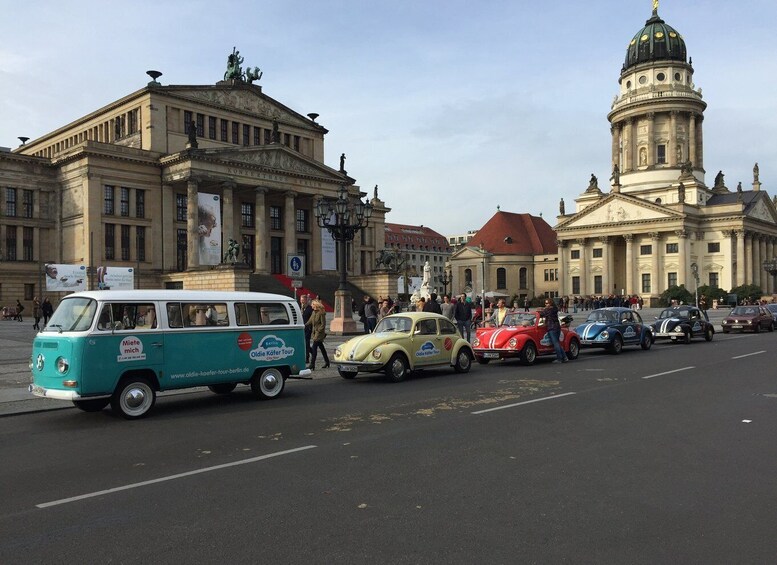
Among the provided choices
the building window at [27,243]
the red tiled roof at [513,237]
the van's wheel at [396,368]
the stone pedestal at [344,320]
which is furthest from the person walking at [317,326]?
the red tiled roof at [513,237]

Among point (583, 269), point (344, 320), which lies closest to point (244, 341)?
point (344, 320)

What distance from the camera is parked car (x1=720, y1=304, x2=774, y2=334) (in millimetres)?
35188

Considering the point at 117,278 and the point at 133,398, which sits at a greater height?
the point at 117,278

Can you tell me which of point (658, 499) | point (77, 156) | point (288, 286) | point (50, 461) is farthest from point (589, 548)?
point (77, 156)

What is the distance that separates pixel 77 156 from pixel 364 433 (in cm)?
5189

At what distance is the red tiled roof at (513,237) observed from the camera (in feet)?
356

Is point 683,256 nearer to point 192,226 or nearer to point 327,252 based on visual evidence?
point 327,252

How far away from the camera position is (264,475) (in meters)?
7.09

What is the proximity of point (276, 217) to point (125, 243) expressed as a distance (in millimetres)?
14552

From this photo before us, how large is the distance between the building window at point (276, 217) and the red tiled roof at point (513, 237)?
49574mm

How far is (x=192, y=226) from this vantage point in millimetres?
54781

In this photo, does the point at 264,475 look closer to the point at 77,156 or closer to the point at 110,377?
the point at 110,377

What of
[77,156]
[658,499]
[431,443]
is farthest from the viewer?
[77,156]

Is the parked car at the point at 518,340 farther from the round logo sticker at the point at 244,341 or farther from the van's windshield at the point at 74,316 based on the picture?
the van's windshield at the point at 74,316
